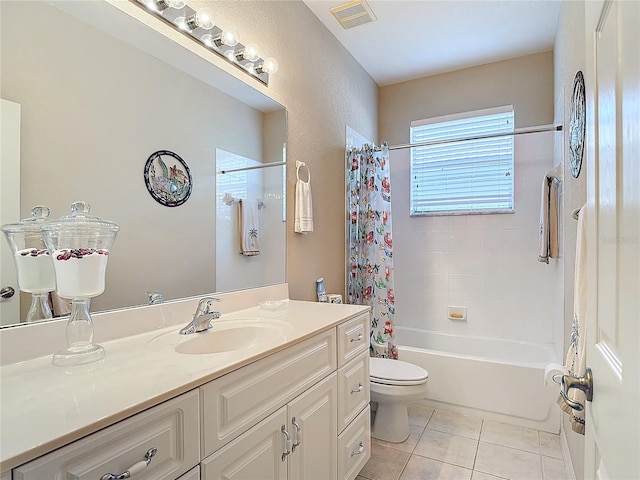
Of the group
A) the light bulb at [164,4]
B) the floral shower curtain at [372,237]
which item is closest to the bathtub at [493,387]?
the floral shower curtain at [372,237]

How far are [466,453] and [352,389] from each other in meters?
0.93

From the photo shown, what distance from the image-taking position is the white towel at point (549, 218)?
7.59 ft

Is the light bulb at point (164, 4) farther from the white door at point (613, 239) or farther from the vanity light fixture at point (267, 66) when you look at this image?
the white door at point (613, 239)

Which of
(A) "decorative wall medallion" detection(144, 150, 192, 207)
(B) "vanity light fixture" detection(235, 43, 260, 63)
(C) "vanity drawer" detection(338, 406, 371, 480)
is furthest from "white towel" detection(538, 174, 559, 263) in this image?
(A) "decorative wall medallion" detection(144, 150, 192, 207)

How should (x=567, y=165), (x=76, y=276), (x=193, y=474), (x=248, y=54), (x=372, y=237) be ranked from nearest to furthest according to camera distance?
1. (x=193, y=474)
2. (x=76, y=276)
3. (x=248, y=54)
4. (x=567, y=165)
5. (x=372, y=237)

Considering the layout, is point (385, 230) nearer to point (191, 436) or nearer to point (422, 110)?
point (422, 110)

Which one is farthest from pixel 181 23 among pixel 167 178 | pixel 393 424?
pixel 393 424

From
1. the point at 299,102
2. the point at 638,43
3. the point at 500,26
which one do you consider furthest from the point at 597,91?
the point at 500,26

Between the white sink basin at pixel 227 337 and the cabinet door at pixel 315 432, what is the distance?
236 mm

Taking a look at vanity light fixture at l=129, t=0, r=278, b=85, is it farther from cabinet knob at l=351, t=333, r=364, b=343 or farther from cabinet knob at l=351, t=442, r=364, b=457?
cabinet knob at l=351, t=442, r=364, b=457

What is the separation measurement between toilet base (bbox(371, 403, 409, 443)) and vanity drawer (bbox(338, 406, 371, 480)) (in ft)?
1.24

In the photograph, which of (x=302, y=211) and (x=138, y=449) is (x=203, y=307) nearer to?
(x=138, y=449)

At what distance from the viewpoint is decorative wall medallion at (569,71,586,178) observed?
1.55m

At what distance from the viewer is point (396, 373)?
215cm
